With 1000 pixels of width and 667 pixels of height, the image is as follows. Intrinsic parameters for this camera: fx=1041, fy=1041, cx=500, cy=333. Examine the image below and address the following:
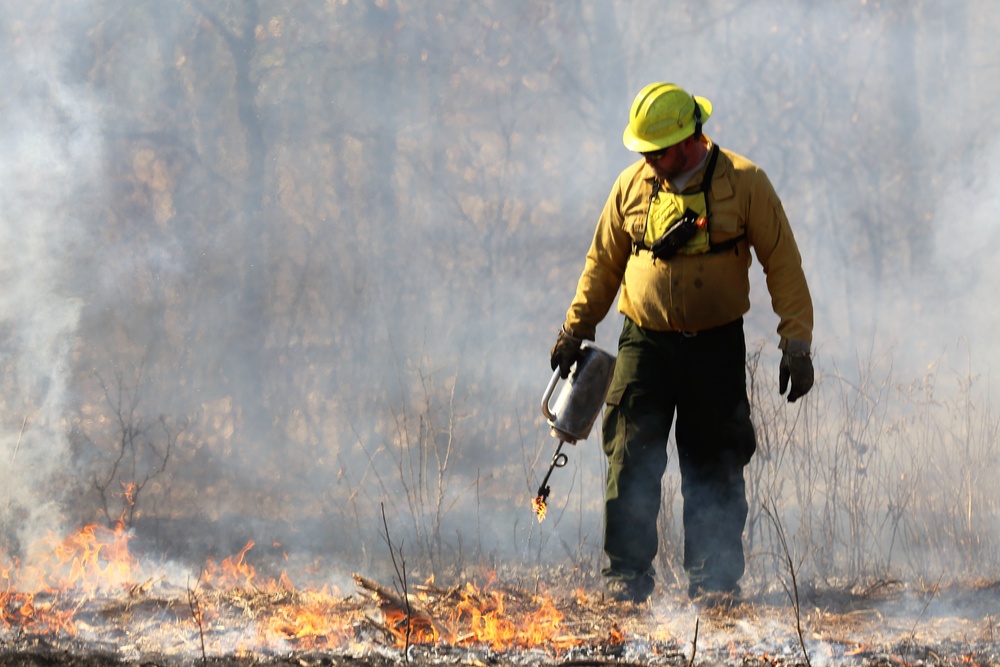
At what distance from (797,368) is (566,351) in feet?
3.07

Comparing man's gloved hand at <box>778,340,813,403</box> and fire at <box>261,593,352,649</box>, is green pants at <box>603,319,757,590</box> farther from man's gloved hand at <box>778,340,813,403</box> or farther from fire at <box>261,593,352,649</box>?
fire at <box>261,593,352,649</box>

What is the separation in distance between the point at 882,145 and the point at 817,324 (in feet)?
5.50

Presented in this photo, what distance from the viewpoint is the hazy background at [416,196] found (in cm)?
882

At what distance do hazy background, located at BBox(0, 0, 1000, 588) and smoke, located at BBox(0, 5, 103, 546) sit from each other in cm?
5

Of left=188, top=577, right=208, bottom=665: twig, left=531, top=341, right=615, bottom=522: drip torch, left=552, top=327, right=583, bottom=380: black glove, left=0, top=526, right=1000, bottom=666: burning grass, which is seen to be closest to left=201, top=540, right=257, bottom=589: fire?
left=0, top=526, right=1000, bottom=666: burning grass

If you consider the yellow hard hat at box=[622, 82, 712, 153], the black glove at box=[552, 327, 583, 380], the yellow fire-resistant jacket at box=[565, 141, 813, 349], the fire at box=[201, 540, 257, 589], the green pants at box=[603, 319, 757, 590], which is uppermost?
the yellow hard hat at box=[622, 82, 712, 153]

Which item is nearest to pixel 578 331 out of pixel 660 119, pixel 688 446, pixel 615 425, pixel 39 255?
pixel 615 425

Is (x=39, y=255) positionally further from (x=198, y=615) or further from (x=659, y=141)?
(x=659, y=141)

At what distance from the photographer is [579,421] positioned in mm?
4277

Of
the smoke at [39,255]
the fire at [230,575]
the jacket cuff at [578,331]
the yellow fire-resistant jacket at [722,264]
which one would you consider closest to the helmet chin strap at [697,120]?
the yellow fire-resistant jacket at [722,264]

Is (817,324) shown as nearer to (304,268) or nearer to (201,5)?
(304,268)

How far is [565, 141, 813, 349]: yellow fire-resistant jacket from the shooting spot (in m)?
3.95

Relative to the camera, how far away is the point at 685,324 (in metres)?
4.05

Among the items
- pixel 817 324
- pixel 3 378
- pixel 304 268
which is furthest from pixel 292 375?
pixel 817 324
